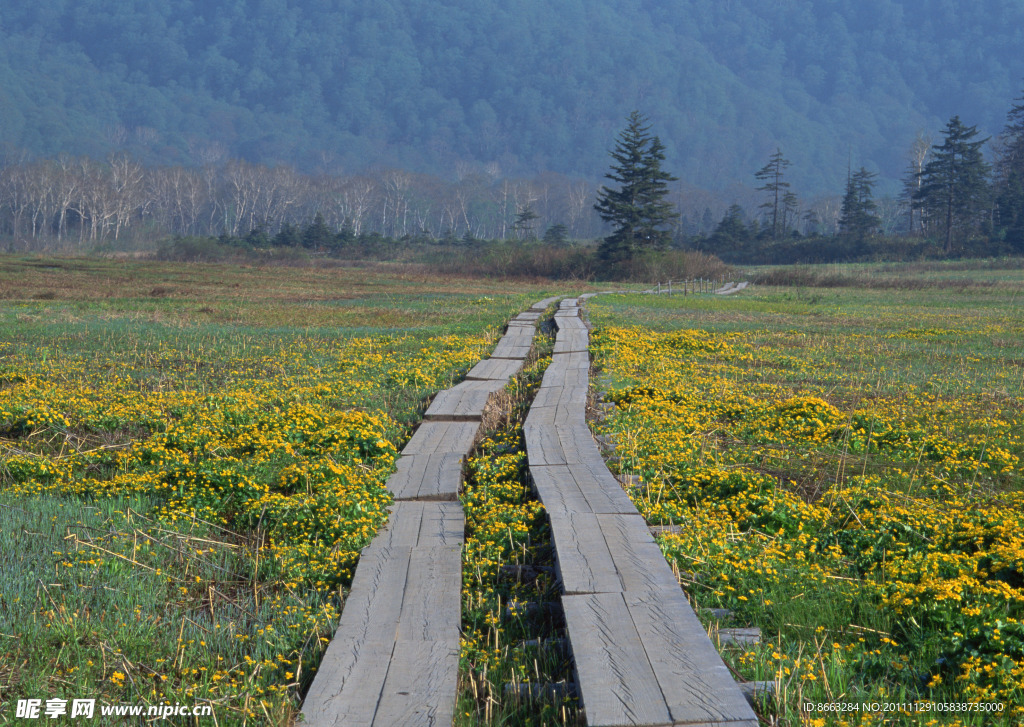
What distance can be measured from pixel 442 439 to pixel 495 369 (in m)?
4.51

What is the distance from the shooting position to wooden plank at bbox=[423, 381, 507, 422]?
901cm

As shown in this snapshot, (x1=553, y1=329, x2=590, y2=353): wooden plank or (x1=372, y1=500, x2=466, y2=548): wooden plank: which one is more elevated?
(x1=553, y1=329, x2=590, y2=353): wooden plank

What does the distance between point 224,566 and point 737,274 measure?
2347 inches

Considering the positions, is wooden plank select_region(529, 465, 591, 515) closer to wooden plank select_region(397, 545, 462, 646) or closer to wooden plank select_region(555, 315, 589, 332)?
wooden plank select_region(397, 545, 462, 646)

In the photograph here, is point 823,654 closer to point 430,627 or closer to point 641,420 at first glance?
point 430,627

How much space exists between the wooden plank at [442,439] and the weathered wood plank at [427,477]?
0.19 m

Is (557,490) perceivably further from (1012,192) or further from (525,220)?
(525,220)

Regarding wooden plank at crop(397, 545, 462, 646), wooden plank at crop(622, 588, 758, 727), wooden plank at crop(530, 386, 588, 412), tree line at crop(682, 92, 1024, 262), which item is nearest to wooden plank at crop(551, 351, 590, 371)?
wooden plank at crop(530, 386, 588, 412)

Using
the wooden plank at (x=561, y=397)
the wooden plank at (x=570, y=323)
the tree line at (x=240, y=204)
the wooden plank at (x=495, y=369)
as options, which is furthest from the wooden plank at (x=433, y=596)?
the tree line at (x=240, y=204)

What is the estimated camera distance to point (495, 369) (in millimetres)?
12531

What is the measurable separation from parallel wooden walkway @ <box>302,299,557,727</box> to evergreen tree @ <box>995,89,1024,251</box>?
81.4m

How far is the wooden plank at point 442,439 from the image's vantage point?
764 centimetres

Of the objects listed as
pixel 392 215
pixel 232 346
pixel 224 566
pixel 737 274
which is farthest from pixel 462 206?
pixel 224 566

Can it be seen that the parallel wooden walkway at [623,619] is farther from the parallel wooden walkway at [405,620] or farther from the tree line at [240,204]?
the tree line at [240,204]
